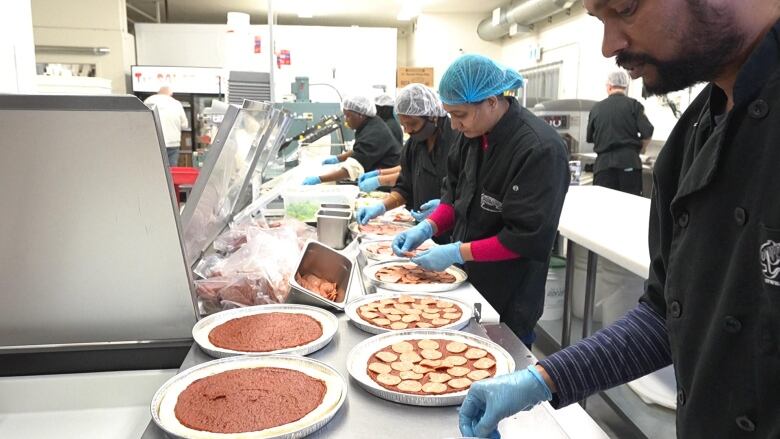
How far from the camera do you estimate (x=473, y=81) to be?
2.02 m

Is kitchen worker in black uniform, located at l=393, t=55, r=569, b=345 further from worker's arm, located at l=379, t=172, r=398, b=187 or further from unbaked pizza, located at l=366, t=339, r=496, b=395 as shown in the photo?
worker's arm, located at l=379, t=172, r=398, b=187


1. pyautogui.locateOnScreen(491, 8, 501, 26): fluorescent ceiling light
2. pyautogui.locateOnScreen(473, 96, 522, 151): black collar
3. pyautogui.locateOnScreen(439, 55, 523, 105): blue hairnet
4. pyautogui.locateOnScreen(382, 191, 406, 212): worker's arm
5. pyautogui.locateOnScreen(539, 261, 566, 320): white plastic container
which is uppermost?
pyautogui.locateOnScreen(491, 8, 501, 26): fluorescent ceiling light

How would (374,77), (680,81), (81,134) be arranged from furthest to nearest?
(374,77) < (81,134) < (680,81)

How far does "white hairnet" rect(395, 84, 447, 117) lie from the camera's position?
2.94 metres

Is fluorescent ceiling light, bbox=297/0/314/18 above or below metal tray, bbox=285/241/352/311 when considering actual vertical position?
above

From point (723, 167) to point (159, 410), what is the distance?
41.4 inches

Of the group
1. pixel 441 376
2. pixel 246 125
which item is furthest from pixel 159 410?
pixel 246 125

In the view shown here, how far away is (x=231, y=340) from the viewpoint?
132cm

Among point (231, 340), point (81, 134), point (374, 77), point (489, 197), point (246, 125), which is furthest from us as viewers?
point (374, 77)

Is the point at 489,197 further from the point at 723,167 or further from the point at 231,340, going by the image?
the point at 723,167

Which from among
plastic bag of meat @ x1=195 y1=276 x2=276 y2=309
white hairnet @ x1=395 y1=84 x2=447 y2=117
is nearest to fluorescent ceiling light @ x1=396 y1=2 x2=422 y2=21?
white hairnet @ x1=395 y1=84 x2=447 y2=117

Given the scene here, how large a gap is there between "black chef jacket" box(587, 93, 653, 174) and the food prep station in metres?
4.51

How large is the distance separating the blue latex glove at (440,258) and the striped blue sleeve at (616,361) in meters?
0.91

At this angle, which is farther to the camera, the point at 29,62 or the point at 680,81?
the point at 29,62
